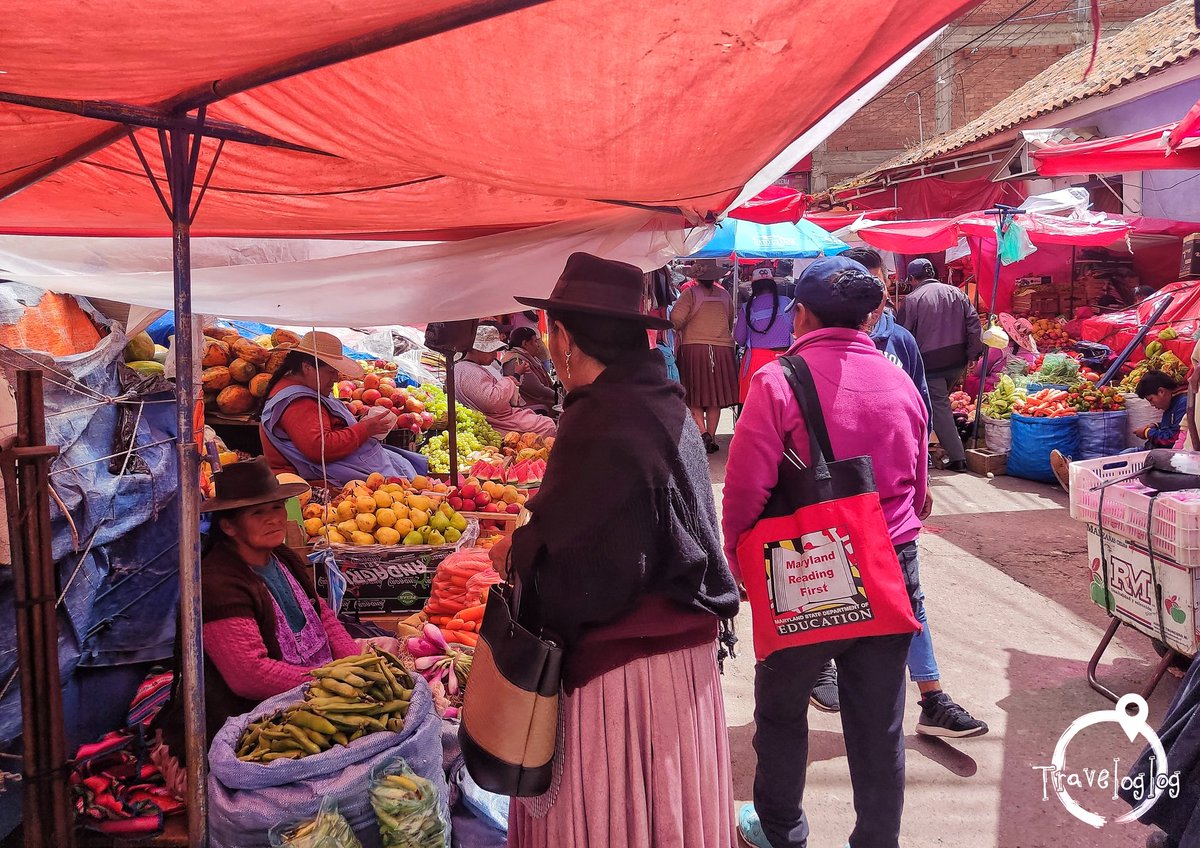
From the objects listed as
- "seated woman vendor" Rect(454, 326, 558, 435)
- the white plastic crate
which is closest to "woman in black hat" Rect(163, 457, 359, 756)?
the white plastic crate

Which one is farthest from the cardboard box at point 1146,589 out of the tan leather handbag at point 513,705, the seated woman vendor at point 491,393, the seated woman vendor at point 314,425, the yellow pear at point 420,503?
the seated woman vendor at point 491,393

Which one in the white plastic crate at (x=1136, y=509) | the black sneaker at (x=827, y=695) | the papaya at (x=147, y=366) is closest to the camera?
the white plastic crate at (x=1136, y=509)

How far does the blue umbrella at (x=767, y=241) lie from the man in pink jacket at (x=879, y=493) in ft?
22.4

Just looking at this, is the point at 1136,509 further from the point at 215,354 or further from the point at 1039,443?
the point at 215,354

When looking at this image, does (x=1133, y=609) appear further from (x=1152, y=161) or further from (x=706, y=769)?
(x=1152, y=161)

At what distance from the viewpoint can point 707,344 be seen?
32.3 feet

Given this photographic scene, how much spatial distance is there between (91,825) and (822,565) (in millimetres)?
2652

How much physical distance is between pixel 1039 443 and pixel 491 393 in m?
5.66

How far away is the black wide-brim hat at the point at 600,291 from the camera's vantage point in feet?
7.57

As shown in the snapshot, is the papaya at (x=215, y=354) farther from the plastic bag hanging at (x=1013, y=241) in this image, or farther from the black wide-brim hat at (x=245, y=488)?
the plastic bag hanging at (x=1013, y=241)

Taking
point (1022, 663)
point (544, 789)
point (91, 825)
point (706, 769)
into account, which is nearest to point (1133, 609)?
point (1022, 663)

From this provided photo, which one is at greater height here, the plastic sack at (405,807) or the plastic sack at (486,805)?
the plastic sack at (405,807)

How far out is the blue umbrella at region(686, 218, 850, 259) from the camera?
383 inches

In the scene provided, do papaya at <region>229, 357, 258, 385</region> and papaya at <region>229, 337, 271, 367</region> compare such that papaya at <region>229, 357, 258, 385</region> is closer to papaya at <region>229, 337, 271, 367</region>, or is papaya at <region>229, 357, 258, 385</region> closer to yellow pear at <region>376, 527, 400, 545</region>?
papaya at <region>229, 337, 271, 367</region>
